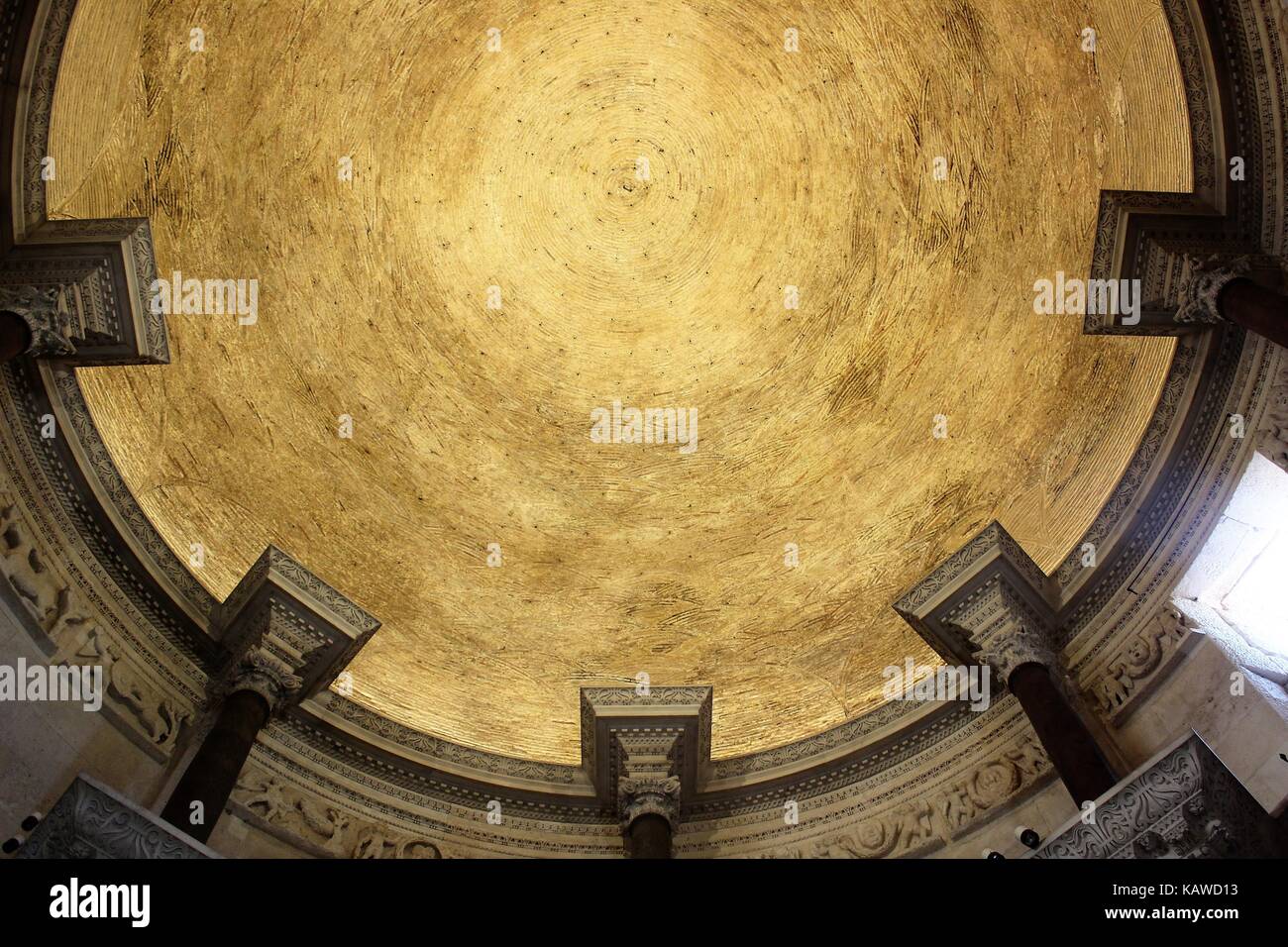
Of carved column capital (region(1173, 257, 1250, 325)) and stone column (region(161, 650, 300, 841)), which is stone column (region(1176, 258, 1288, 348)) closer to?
carved column capital (region(1173, 257, 1250, 325))

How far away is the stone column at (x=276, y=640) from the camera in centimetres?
895

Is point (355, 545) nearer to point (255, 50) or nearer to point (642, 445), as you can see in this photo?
point (642, 445)

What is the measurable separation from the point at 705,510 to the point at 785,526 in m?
1.11

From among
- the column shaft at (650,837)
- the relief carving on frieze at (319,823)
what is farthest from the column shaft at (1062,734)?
the relief carving on frieze at (319,823)

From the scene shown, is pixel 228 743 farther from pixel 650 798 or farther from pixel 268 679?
pixel 650 798

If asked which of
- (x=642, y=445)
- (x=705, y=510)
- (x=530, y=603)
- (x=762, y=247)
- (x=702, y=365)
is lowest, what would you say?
(x=530, y=603)

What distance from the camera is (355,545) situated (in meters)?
12.3

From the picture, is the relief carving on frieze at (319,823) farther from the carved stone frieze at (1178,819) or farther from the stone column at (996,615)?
the carved stone frieze at (1178,819)

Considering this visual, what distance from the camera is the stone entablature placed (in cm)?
837

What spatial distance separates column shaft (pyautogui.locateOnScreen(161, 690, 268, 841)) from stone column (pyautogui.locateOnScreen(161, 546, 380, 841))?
1 centimetres

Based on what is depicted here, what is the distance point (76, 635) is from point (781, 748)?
679 cm

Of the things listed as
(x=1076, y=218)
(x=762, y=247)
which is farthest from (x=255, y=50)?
(x=1076, y=218)

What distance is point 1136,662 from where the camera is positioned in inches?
345
